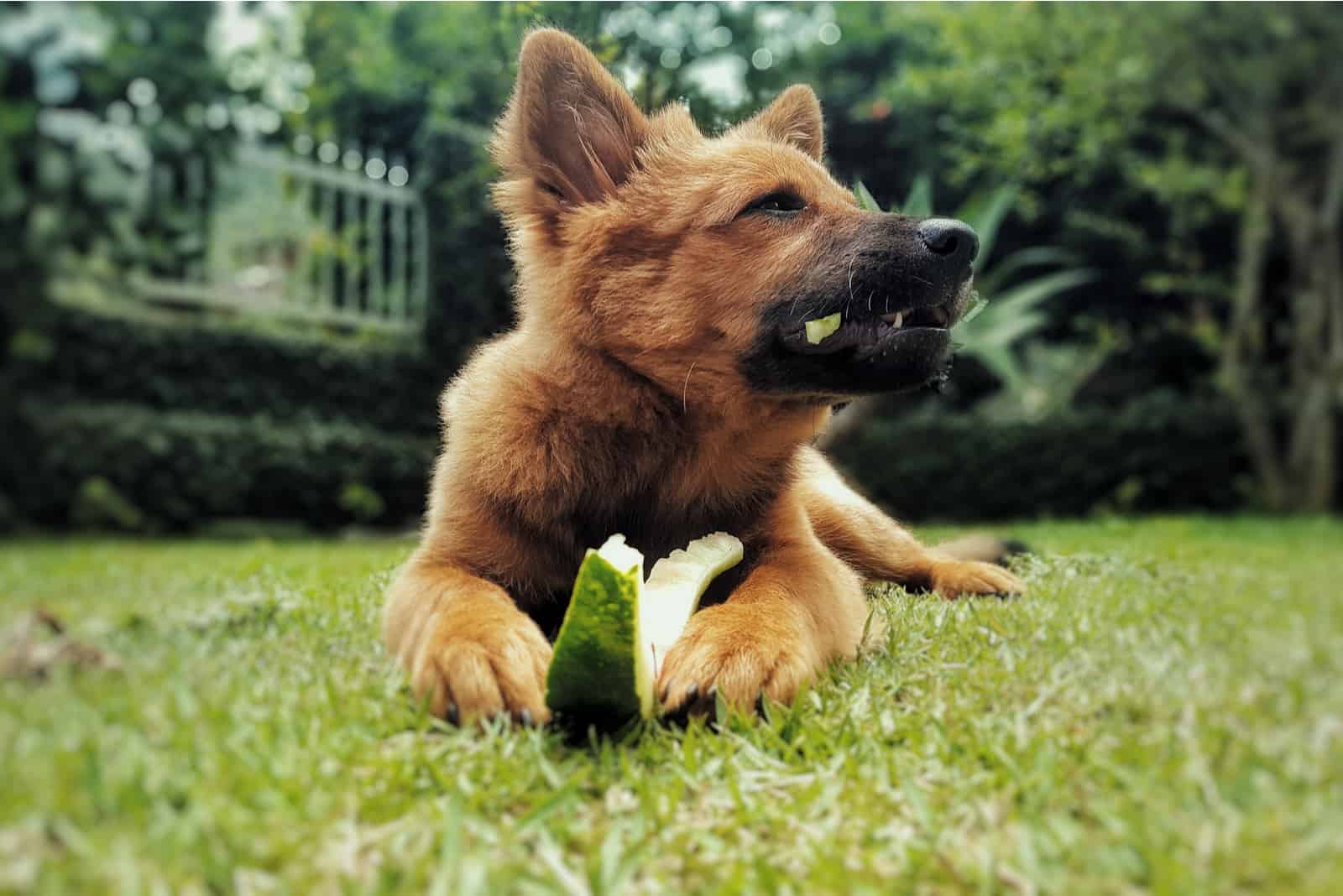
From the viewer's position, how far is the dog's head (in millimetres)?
2480

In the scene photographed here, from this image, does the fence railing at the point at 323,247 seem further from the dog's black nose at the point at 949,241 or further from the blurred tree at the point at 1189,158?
the dog's black nose at the point at 949,241

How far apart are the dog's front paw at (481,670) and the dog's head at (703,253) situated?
0.89 m

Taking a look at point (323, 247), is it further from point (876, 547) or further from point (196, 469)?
point (876, 547)

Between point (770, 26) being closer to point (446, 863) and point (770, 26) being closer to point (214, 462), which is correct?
point (214, 462)

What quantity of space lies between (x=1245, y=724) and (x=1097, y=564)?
5.84 feet

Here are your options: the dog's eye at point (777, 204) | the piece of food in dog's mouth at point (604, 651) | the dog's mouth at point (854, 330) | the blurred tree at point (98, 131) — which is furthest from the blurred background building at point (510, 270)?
the piece of food in dog's mouth at point (604, 651)

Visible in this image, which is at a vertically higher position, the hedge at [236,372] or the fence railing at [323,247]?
the fence railing at [323,247]

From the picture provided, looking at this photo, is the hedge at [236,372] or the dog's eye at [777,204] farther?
the hedge at [236,372]

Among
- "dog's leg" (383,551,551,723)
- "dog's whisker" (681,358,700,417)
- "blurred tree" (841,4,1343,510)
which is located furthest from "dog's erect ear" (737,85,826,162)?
"blurred tree" (841,4,1343,510)

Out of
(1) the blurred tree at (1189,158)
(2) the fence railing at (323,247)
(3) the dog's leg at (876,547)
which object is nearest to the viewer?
(3) the dog's leg at (876,547)

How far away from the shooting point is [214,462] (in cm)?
699

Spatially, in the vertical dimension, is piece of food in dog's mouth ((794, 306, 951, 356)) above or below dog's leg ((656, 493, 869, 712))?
above

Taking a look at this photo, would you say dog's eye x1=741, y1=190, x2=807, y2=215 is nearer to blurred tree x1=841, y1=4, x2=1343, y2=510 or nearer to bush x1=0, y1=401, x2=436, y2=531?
bush x1=0, y1=401, x2=436, y2=531

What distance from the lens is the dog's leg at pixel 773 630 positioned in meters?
2.01
